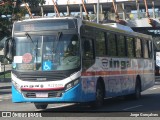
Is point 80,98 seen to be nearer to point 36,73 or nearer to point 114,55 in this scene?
point 36,73

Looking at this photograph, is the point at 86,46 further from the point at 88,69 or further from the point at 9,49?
the point at 9,49

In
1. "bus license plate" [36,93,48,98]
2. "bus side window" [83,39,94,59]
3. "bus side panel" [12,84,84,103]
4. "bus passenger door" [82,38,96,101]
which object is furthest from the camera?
"bus side window" [83,39,94,59]

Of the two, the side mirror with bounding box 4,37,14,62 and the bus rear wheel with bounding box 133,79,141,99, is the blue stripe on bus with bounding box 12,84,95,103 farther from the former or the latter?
the bus rear wheel with bounding box 133,79,141,99

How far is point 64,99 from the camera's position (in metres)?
15.0

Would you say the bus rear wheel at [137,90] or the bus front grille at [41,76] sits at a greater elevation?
the bus front grille at [41,76]

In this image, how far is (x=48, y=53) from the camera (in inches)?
599

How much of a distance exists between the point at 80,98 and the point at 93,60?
5.84ft

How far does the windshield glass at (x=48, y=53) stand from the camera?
597 inches

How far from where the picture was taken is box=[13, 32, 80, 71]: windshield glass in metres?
15.2

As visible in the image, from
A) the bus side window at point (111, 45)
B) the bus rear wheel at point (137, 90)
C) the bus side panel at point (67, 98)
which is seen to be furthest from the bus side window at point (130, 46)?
the bus side panel at point (67, 98)

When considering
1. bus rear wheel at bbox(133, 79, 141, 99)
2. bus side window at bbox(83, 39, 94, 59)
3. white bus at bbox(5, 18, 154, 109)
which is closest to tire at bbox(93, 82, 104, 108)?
white bus at bbox(5, 18, 154, 109)

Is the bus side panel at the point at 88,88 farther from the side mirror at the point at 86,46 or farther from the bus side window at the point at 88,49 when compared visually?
→ the side mirror at the point at 86,46

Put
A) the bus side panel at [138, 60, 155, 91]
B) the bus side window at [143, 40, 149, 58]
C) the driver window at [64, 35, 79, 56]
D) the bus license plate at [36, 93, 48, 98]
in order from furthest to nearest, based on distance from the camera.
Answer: the bus side window at [143, 40, 149, 58], the bus side panel at [138, 60, 155, 91], the driver window at [64, 35, 79, 56], the bus license plate at [36, 93, 48, 98]

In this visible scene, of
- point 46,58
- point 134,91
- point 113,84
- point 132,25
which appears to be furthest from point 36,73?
point 132,25
